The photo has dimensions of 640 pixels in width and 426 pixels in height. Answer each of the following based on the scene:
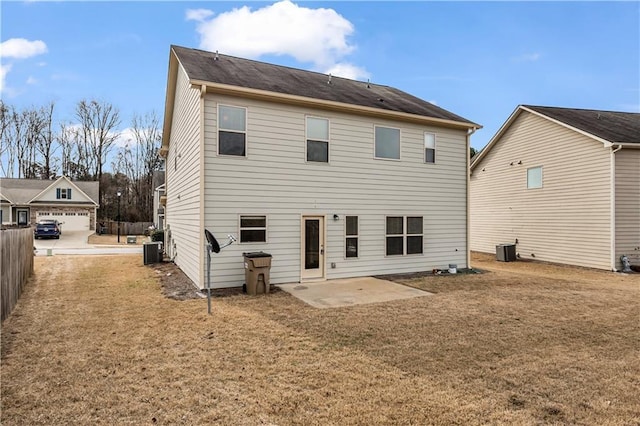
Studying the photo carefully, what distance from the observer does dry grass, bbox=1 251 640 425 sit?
11.1 ft

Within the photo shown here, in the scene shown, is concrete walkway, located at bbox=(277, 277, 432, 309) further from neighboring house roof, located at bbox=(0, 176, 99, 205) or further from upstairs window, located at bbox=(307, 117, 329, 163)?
neighboring house roof, located at bbox=(0, 176, 99, 205)

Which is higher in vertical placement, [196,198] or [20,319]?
[196,198]

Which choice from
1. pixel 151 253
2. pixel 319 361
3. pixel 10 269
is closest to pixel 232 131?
pixel 10 269

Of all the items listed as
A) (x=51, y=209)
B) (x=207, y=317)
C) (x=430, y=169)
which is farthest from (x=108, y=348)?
(x=51, y=209)

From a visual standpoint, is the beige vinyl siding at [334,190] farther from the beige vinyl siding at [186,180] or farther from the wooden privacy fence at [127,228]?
the wooden privacy fence at [127,228]

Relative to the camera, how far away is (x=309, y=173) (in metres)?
10.1

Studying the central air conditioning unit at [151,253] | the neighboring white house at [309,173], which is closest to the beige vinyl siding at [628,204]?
the neighboring white house at [309,173]

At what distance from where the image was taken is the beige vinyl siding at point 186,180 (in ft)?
30.3

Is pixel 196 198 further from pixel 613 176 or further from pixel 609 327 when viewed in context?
pixel 613 176

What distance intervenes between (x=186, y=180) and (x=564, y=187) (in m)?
14.4

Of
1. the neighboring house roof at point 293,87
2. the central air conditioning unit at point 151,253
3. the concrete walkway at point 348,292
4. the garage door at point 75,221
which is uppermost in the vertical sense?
the neighboring house roof at point 293,87

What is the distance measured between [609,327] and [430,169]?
6.89 meters

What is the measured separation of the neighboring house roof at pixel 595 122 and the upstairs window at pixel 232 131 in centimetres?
1263

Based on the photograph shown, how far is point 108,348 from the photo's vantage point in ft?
16.3
